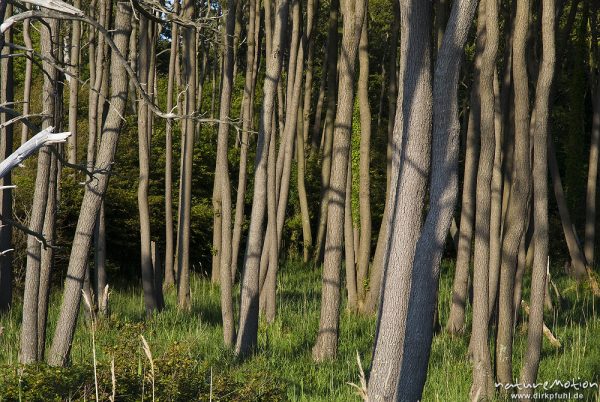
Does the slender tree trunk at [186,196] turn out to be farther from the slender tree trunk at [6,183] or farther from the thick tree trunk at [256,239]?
the thick tree trunk at [256,239]

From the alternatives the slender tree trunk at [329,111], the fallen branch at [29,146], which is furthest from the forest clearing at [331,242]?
the slender tree trunk at [329,111]

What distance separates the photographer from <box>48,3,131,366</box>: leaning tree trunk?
27.6ft

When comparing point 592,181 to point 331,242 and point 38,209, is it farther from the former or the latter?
point 38,209

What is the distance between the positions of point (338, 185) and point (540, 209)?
8.93ft

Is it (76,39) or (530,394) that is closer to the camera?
(530,394)

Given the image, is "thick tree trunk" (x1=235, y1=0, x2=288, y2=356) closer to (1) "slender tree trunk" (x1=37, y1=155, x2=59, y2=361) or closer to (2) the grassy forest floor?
(2) the grassy forest floor

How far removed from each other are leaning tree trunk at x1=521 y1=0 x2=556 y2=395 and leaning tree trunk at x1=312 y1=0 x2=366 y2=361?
2443 mm

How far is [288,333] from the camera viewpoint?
475 inches

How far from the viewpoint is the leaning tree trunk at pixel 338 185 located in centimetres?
1001

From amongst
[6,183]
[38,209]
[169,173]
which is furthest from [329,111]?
[38,209]

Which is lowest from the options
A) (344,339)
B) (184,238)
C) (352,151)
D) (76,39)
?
(344,339)

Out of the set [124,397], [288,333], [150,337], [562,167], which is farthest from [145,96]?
[562,167]

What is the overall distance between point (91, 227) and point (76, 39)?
586 cm

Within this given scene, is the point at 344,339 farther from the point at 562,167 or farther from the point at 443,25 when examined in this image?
the point at 562,167
